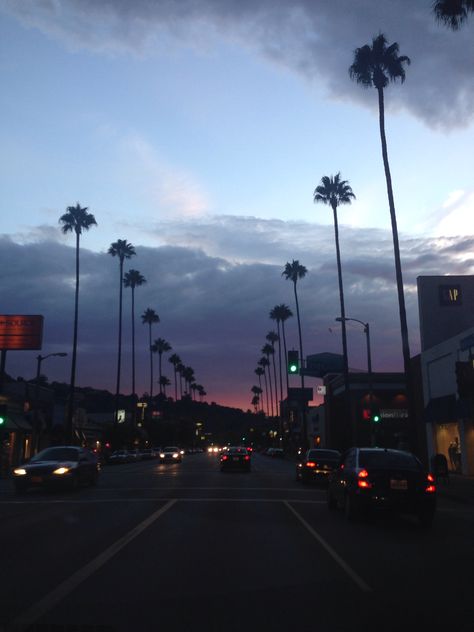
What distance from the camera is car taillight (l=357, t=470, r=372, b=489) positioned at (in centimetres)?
1489

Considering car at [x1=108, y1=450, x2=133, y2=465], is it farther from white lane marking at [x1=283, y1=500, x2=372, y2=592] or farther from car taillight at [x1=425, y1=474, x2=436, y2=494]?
car taillight at [x1=425, y1=474, x2=436, y2=494]

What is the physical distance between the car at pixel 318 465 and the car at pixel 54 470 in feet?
30.3

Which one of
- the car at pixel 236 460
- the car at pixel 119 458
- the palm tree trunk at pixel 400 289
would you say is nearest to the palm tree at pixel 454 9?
the palm tree trunk at pixel 400 289

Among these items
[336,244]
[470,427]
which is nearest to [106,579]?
[470,427]

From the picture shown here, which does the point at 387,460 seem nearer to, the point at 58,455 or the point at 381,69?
the point at 58,455

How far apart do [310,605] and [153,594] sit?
1.85 m

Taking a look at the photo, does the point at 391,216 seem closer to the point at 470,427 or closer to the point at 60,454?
the point at 470,427

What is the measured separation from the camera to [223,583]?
8602 mm

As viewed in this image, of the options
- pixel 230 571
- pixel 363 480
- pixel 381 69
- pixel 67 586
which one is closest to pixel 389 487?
pixel 363 480

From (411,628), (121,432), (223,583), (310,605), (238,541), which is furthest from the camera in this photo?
(121,432)

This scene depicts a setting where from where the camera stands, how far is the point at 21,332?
47812 mm

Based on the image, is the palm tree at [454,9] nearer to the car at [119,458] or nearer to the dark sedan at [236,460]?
the dark sedan at [236,460]

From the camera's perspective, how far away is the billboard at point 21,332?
156ft

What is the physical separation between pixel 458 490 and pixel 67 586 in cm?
1980
